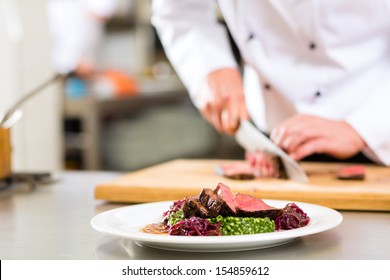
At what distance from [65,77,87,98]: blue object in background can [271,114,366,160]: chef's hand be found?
3185 mm

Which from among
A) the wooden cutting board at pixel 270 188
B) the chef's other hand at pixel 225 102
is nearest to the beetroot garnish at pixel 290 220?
the wooden cutting board at pixel 270 188

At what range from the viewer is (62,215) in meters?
1.59

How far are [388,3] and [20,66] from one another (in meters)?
2.26

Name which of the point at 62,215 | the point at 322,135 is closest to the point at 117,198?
the point at 62,215

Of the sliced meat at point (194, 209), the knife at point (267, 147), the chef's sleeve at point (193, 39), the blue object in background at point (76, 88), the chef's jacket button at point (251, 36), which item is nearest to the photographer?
the sliced meat at point (194, 209)

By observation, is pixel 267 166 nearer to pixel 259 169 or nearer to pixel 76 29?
pixel 259 169

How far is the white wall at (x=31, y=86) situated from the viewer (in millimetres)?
3654

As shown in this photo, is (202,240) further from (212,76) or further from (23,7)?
(23,7)

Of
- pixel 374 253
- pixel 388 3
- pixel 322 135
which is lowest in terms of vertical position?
pixel 374 253

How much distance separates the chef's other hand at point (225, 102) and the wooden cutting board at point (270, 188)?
8.1 inches

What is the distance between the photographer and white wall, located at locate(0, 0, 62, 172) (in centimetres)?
365

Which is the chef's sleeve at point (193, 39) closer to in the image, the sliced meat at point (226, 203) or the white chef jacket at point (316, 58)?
the white chef jacket at point (316, 58)

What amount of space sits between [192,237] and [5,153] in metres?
A: 0.99

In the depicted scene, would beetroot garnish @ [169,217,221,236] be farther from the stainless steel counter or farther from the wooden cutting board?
the wooden cutting board
